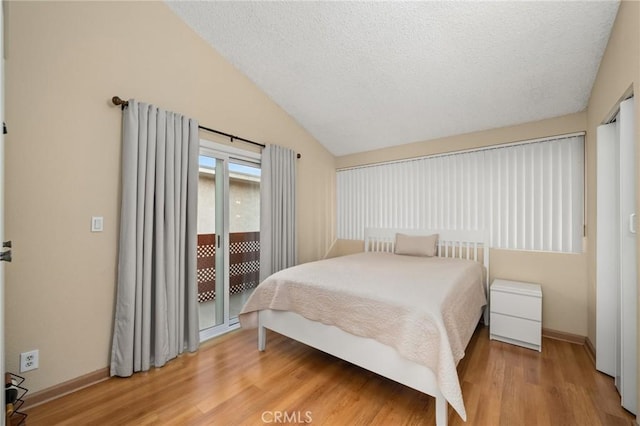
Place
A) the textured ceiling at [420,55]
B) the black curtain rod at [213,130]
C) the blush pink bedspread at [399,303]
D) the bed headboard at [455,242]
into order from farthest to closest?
the bed headboard at [455,242], the black curtain rod at [213,130], the textured ceiling at [420,55], the blush pink bedspread at [399,303]

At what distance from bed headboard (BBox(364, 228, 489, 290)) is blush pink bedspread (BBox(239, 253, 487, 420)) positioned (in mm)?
392

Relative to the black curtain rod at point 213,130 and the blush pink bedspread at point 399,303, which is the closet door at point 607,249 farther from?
A: the black curtain rod at point 213,130

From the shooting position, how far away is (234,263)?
3184mm

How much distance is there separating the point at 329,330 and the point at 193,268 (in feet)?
4.48

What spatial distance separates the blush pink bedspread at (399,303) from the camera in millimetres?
1562

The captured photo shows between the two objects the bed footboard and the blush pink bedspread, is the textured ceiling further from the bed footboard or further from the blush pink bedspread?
the bed footboard

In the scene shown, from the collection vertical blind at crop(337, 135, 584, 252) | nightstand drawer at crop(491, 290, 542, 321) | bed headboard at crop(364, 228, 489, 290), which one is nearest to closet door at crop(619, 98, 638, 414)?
nightstand drawer at crop(491, 290, 542, 321)

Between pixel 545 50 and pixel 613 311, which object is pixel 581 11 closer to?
pixel 545 50

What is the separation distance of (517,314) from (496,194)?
4.31 feet

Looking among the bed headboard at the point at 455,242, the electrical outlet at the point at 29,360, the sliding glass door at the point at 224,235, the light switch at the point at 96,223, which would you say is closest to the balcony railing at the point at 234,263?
the sliding glass door at the point at 224,235

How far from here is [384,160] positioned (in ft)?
13.3

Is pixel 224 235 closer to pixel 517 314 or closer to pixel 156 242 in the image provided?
pixel 156 242

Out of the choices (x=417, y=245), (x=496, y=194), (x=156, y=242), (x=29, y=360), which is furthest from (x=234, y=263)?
(x=496, y=194)

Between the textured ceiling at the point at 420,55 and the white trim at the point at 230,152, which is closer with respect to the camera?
the textured ceiling at the point at 420,55
